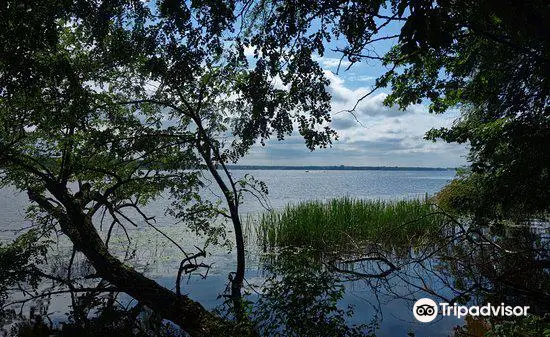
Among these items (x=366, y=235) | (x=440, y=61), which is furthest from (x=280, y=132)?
(x=366, y=235)

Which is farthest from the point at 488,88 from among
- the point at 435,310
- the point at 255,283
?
the point at 255,283

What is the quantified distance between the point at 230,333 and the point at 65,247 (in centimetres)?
1077

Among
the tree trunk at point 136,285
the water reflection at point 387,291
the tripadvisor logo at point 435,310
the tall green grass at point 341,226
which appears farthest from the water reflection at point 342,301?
the tall green grass at point 341,226

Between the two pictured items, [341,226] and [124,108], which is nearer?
[124,108]

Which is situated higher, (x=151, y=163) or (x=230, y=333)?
(x=151, y=163)

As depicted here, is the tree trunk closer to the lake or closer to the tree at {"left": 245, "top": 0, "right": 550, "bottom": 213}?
the lake

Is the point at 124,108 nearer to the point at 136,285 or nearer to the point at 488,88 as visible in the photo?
the point at 136,285

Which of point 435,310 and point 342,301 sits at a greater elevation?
point 435,310

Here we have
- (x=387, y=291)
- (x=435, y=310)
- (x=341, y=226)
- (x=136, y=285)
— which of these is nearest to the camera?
(x=136, y=285)

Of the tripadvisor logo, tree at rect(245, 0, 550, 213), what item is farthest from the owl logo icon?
tree at rect(245, 0, 550, 213)

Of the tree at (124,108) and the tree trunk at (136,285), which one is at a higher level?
the tree at (124,108)

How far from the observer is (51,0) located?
14.0 ft

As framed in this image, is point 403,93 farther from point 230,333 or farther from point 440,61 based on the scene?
point 230,333

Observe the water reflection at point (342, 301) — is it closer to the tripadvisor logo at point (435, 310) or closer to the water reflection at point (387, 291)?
the water reflection at point (387, 291)
